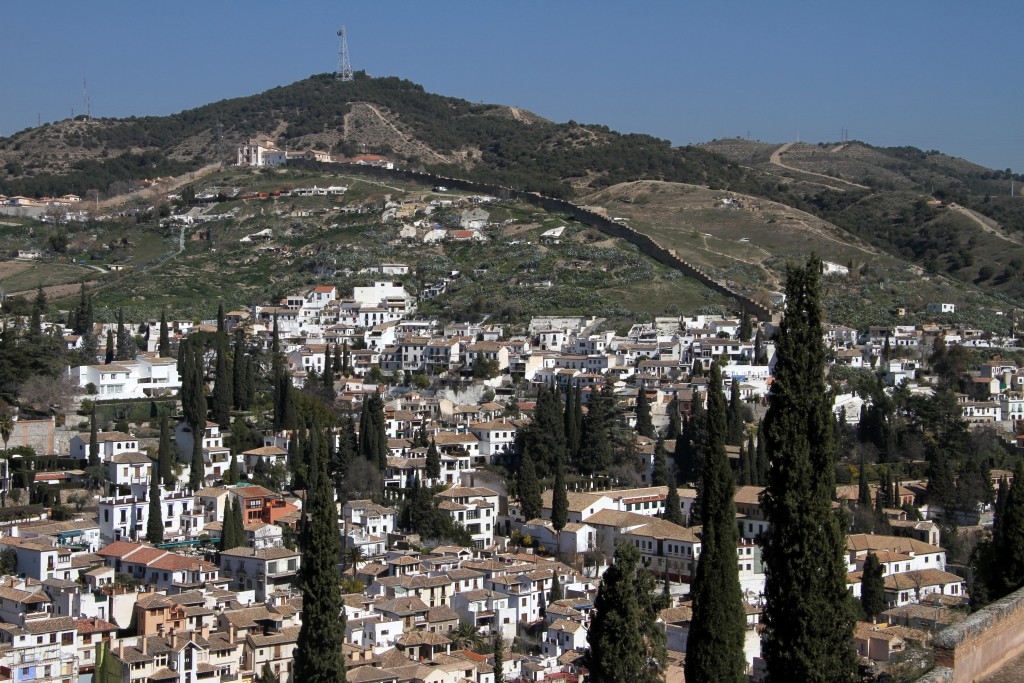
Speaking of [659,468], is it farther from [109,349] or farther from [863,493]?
[109,349]

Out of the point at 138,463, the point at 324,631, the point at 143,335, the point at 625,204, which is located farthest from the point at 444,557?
the point at 625,204

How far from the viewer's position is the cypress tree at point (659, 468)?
44.0 metres

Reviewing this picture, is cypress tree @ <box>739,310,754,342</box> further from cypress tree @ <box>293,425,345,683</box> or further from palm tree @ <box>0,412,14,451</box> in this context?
cypress tree @ <box>293,425,345,683</box>

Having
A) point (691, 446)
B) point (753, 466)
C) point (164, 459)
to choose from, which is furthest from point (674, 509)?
point (164, 459)

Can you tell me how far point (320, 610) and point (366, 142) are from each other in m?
101

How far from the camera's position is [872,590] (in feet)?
110

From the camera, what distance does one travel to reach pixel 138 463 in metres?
40.0

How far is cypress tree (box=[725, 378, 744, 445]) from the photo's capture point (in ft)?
146

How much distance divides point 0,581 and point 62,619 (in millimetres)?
3647

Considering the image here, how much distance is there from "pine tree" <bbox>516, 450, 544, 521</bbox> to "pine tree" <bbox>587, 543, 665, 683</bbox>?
17554 mm

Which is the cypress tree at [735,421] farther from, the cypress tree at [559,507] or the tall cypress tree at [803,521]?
the tall cypress tree at [803,521]

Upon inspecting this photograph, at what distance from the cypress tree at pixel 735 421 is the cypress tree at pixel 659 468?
2097mm

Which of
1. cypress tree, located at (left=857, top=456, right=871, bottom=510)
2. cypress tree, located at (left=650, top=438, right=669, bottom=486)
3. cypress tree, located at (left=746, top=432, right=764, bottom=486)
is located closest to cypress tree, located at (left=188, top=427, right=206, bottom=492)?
cypress tree, located at (left=650, top=438, right=669, bottom=486)

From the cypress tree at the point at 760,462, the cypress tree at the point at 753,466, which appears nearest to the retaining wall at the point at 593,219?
the cypress tree at the point at 760,462
